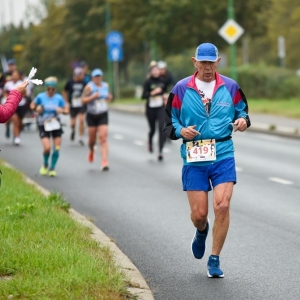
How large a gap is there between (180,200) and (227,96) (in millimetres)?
5734

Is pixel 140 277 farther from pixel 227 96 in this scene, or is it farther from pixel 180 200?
pixel 180 200

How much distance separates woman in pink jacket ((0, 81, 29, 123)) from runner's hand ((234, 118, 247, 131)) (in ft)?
5.45

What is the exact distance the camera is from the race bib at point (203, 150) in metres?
8.32

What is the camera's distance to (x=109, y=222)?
12117 millimetres

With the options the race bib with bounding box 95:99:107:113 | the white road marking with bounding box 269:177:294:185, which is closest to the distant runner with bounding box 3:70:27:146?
the race bib with bounding box 95:99:107:113

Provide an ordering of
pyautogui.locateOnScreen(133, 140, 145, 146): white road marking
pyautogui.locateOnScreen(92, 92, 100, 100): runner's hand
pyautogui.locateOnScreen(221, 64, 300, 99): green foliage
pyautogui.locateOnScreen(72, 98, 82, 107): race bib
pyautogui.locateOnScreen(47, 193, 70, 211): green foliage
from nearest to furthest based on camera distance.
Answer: pyautogui.locateOnScreen(47, 193, 70, 211): green foliage, pyautogui.locateOnScreen(92, 92, 100, 100): runner's hand, pyautogui.locateOnScreen(133, 140, 145, 146): white road marking, pyautogui.locateOnScreen(72, 98, 82, 107): race bib, pyautogui.locateOnScreen(221, 64, 300, 99): green foliage

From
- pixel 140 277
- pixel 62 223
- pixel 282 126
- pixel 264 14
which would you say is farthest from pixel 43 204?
pixel 264 14

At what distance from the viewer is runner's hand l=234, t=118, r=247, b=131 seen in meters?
8.29

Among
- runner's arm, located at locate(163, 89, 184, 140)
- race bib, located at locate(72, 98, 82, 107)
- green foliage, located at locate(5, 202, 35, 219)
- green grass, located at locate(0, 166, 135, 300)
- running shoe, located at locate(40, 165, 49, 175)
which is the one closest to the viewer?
green grass, located at locate(0, 166, 135, 300)

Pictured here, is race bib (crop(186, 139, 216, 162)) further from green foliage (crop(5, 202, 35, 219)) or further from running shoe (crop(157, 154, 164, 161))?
running shoe (crop(157, 154, 164, 161))

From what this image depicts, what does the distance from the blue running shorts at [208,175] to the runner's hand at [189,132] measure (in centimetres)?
27

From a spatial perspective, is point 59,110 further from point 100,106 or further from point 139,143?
point 139,143

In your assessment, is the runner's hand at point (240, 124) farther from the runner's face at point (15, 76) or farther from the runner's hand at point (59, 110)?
the runner's face at point (15, 76)

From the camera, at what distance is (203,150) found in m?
8.32
